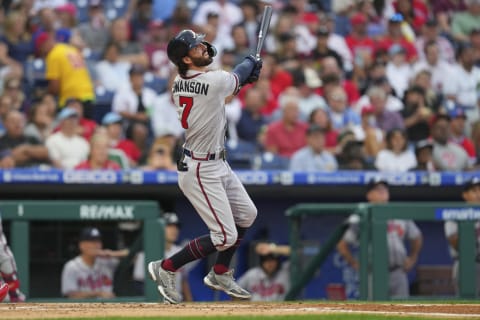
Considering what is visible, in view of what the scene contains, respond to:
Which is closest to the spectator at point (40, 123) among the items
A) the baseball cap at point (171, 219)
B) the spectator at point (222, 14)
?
the baseball cap at point (171, 219)

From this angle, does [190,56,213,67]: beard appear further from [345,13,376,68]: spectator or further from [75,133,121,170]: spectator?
[345,13,376,68]: spectator

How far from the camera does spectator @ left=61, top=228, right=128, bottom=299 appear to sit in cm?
1009

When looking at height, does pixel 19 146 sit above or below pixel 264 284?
above

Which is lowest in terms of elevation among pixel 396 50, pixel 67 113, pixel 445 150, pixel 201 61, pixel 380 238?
pixel 380 238

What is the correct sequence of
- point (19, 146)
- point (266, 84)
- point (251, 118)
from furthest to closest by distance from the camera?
point (266, 84)
point (251, 118)
point (19, 146)

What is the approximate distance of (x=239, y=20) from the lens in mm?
15180

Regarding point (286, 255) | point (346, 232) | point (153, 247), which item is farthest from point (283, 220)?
point (153, 247)

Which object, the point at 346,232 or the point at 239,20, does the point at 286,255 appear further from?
the point at 239,20

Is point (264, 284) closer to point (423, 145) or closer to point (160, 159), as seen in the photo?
point (160, 159)

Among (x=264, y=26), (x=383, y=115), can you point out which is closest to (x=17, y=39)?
(x=383, y=115)

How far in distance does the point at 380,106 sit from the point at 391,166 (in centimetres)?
135

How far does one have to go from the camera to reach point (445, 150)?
12.8 metres

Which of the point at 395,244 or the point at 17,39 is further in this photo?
the point at 17,39

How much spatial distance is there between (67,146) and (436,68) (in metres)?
5.46
